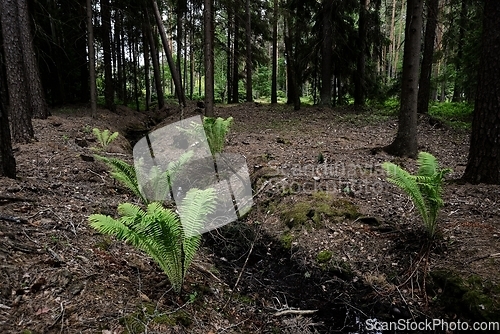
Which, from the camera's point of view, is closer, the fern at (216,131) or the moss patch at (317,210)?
the moss patch at (317,210)

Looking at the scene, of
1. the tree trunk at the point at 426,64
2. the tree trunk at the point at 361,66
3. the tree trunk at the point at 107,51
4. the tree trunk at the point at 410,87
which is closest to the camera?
the tree trunk at the point at 410,87

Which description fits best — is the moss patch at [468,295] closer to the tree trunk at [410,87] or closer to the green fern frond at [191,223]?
the green fern frond at [191,223]

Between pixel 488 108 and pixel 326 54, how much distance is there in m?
9.43

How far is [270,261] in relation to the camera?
391 cm

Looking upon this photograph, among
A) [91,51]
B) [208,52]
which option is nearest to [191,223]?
[208,52]

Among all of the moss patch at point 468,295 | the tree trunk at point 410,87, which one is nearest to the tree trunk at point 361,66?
the tree trunk at point 410,87

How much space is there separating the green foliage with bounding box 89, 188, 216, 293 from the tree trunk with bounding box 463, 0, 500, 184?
12.4 ft

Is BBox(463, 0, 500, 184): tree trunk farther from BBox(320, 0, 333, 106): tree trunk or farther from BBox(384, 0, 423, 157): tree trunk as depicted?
BBox(320, 0, 333, 106): tree trunk

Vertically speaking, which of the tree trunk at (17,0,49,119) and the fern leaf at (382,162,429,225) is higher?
the tree trunk at (17,0,49,119)

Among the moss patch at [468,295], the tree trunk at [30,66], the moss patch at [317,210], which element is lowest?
the moss patch at [468,295]

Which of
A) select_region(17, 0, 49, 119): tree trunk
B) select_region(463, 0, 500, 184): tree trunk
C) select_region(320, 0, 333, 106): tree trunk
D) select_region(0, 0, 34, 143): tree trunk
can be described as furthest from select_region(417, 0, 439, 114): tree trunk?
select_region(17, 0, 49, 119): tree trunk

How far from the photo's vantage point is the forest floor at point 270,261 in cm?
245

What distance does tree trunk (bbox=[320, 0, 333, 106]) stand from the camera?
1240 cm

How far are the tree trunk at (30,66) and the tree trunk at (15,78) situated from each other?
1.88 m
